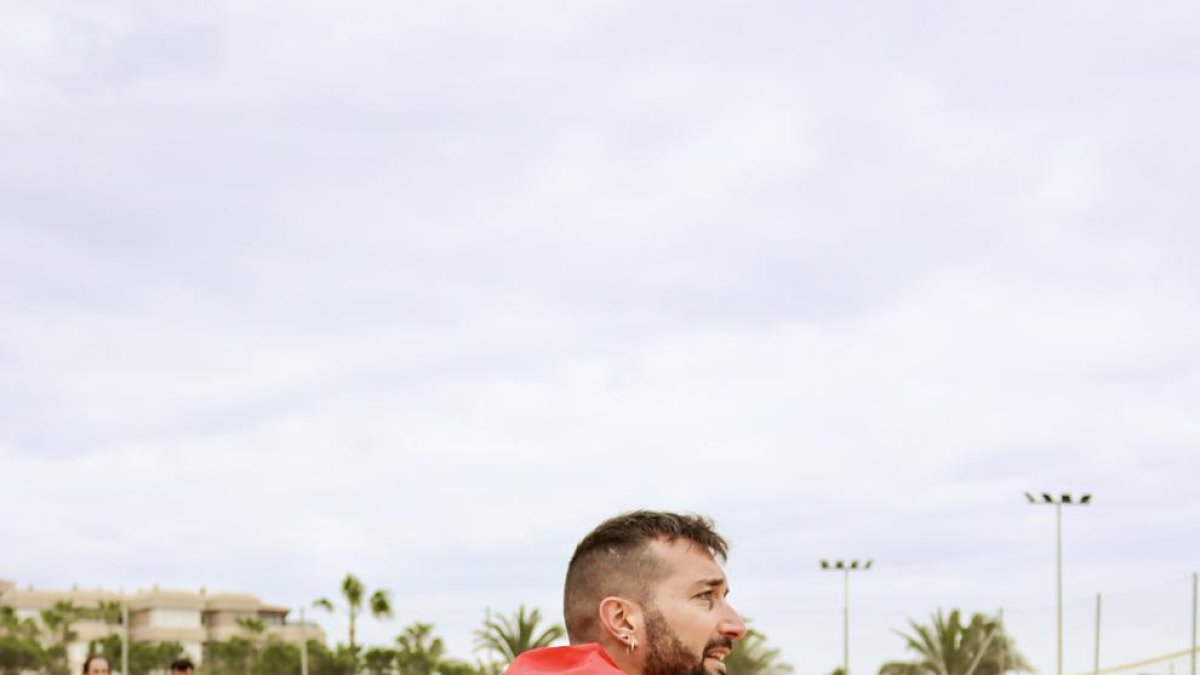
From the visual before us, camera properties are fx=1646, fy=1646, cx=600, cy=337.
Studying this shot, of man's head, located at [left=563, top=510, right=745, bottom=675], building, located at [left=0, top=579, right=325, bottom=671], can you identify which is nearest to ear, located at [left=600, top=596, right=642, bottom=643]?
man's head, located at [left=563, top=510, right=745, bottom=675]

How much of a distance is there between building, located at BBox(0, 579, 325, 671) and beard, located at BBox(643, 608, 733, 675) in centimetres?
12487

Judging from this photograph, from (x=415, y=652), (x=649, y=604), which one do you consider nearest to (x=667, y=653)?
(x=649, y=604)

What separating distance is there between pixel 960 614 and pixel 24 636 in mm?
58873

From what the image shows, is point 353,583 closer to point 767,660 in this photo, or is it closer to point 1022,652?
point 767,660

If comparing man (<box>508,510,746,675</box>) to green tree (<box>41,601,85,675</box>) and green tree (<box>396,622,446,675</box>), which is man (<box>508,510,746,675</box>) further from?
green tree (<box>41,601,85,675</box>)

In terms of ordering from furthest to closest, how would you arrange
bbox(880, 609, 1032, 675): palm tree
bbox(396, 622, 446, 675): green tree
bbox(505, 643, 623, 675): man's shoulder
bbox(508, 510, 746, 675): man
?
bbox(396, 622, 446, 675): green tree
bbox(880, 609, 1032, 675): palm tree
bbox(508, 510, 746, 675): man
bbox(505, 643, 623, 675): man's shoulder

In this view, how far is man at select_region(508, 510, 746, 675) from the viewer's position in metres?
2.83

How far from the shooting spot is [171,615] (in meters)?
128

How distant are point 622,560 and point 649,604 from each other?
0.11 m

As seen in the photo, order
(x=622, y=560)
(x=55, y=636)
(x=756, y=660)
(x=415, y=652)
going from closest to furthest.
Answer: (x=622, y=560)
(x=756, y=660)
(x=415, y=652)
(x=55, y=636)

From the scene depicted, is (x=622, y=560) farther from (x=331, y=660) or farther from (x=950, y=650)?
(x=331, y=660)

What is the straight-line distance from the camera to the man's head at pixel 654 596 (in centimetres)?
284

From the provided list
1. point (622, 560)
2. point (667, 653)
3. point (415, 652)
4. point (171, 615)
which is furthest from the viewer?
point (171, 615)

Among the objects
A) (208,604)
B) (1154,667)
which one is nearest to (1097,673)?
(1154,667)
